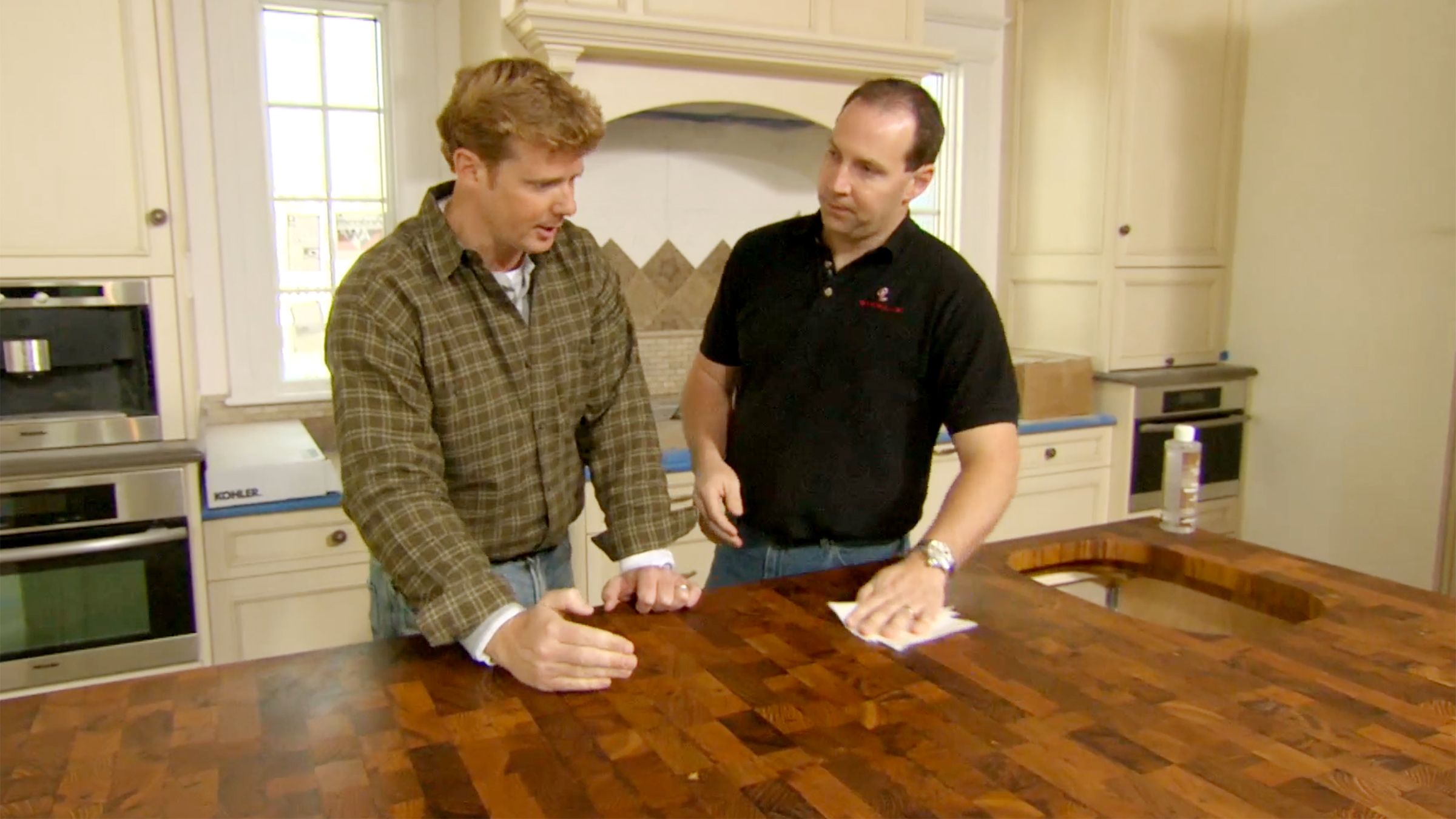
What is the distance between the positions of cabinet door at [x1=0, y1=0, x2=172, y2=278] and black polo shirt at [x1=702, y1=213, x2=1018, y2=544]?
5.09 ft

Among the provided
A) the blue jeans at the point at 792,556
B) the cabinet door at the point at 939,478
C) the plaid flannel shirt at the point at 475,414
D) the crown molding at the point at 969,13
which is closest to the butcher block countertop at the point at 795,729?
the plaid flannel shirt at the point at 475,414

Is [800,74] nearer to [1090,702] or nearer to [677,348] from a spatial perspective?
[677,348]

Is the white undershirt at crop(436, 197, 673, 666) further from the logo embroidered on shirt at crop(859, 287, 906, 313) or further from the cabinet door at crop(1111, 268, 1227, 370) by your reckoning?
the cabinet door at crop(1111, 268, 1227, 370)

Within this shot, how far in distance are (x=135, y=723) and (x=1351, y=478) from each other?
3.41m

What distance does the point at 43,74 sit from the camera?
87.1 inches

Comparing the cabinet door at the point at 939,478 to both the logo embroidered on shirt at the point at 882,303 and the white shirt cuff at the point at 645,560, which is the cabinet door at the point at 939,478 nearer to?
the logo embroidered on shirt at the point at 882,303

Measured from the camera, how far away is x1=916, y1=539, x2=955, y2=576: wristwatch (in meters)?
1.40

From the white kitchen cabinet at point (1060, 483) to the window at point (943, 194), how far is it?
828 mm

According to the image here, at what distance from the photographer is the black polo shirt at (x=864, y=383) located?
5.25 feet

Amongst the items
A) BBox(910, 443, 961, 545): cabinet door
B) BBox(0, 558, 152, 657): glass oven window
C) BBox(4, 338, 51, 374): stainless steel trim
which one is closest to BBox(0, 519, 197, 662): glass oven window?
BBox(0, 558, 152, 657): glass oven window

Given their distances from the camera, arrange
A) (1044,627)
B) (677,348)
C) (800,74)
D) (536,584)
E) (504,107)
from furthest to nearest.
Answer: (677,348) → (800,74) → (536,584) → (1044,627) → (504,107)

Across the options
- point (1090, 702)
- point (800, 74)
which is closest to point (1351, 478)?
point (800, 74)

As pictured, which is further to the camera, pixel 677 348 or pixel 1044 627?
pixel 677 348

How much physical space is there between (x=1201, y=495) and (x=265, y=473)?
9.65 feet
